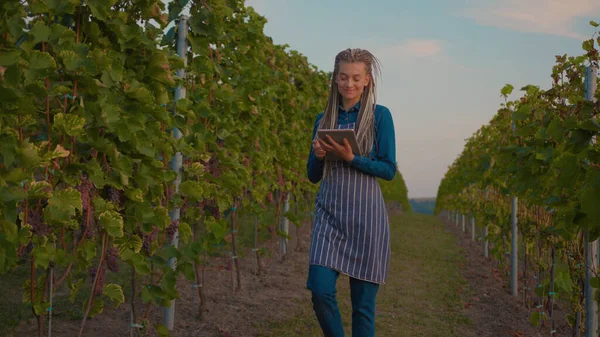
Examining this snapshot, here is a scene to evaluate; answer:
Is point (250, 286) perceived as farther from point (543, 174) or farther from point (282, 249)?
point (543, 174)

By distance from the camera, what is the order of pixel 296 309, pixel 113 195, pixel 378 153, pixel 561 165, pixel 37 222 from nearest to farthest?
Answer: 1. pixel 561 165
2. pixel 37 222
3. pixel 113 195
4. pixel 378 153
5. pixel 296 309

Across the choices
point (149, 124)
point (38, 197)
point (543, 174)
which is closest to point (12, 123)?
point (38, 197)

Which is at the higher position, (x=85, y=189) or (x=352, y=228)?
(x=85, y=189)

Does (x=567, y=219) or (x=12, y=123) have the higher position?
(x=12, y=123)

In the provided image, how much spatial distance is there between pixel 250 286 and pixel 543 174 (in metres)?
4.48

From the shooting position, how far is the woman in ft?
10.6

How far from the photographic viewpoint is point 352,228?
3303mm

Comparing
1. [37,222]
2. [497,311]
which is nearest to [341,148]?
[37,222]

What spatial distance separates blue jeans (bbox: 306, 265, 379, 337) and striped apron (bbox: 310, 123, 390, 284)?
48 mm

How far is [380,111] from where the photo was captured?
3484mm

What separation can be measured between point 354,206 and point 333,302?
496mm

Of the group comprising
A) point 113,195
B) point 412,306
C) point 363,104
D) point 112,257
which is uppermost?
point 363,104

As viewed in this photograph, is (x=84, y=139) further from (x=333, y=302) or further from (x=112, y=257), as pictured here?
(x=333, y=302)

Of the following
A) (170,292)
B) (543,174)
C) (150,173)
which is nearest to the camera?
(150,173)
